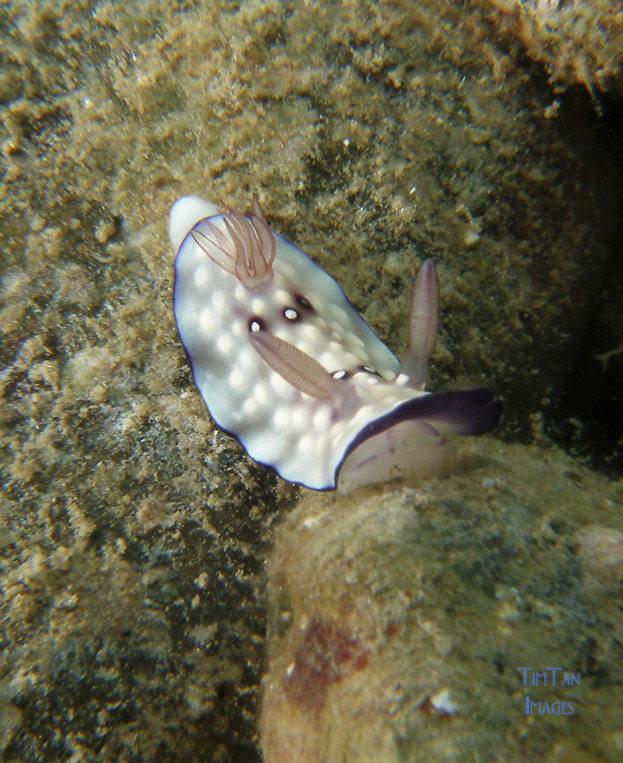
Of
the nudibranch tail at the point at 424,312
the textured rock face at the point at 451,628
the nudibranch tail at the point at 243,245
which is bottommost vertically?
the textured rock face at the point at 451,628

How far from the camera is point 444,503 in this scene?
159cm

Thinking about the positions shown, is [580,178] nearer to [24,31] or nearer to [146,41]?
[146,41]

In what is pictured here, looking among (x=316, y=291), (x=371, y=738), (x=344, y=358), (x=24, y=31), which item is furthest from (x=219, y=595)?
(x=24, y=31)

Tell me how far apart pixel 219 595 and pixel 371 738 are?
0.99 metres

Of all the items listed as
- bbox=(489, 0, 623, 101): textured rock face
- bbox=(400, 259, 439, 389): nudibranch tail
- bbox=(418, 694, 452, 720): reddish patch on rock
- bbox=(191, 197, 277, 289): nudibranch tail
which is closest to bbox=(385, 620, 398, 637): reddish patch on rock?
bbox=(418, 694, 452, 720): reddish patch on rock

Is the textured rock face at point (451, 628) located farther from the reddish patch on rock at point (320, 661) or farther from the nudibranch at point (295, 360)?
the nudibranch at point (295, 360)

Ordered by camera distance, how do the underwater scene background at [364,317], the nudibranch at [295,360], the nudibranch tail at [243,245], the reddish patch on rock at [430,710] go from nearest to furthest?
the reddish patch on rock at [430,710], the underwater scene background at [364,317], the nudibranch at [295,360], the nudibranch tail at [243,245]

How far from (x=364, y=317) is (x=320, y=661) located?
5.20 ft

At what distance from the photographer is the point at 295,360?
1.74m

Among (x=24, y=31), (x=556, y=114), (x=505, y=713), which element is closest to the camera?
(x=505, y=713)

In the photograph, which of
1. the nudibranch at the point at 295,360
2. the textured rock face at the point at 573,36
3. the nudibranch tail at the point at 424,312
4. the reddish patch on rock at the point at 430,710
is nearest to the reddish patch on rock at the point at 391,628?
the reddish patch on rock at the point at 430,710

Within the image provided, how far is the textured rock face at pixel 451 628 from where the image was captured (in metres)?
1.14

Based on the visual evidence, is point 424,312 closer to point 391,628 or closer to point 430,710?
point 391,628

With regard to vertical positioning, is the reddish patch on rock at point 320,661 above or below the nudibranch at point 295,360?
A: below
